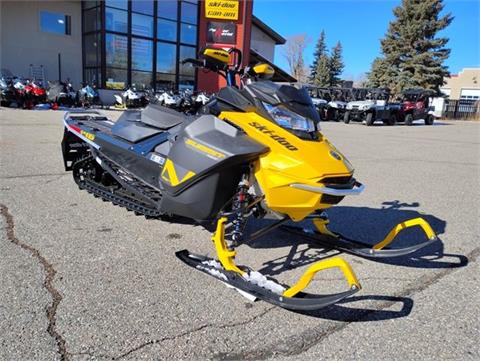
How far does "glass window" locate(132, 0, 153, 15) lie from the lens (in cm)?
2244

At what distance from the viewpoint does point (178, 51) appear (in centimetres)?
2450

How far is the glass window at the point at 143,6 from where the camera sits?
22.4 m

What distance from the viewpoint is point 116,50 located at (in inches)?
873

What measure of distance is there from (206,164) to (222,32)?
24.7m

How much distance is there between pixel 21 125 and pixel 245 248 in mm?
9494

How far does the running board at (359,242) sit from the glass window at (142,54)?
21512 mm

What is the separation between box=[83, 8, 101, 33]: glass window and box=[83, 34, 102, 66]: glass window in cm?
42

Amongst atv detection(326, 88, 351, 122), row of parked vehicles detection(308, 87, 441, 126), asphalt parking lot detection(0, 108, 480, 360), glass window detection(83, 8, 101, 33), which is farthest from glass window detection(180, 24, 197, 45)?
asphalt parking lot detection(0, 108, 480, 360)

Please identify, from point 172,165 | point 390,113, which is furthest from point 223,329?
point 390,113

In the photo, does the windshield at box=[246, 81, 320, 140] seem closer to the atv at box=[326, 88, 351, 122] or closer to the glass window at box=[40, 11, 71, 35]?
the atv at box=[326, 88, 351, 122]

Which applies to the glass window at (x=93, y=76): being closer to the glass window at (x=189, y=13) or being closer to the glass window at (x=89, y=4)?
the glass window at (x=89, y=4)

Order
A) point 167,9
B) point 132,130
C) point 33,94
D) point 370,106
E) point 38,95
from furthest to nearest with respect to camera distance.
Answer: point 167,9 → point 370,106 → point 38,95 → point 33,94 → point 132,130

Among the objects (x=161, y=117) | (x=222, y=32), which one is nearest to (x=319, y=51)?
(x=222, y=32)

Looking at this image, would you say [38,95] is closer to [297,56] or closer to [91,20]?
[91,20]
